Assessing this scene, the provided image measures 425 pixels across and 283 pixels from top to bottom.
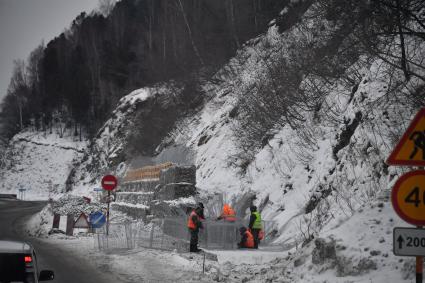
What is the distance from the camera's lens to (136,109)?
2079 inches

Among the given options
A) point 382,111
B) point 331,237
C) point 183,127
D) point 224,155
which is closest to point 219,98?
point 183,127

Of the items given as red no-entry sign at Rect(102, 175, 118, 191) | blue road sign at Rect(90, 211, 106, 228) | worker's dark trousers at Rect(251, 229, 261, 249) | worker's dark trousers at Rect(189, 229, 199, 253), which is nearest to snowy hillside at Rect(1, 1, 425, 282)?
worker's dark trousers at Rect(251, 229, 261, 249)

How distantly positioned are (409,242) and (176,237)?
547 inches

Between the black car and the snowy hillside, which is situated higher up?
the snowy hillside

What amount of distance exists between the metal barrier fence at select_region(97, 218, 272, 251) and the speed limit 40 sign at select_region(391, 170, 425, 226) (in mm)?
12212

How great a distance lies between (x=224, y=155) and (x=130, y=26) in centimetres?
5087

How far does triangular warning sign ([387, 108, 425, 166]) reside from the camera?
A: 6082 millimetres

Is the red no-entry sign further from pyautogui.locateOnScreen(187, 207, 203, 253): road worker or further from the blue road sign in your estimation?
pyautogui.locateOnScreen(187, 207, 203, 253): road worker

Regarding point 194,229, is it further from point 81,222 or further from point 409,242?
point 409,242

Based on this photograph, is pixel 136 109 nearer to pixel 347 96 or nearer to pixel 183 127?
pixel 183 127

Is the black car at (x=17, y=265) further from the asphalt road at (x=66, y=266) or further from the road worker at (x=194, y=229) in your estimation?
the road worker at (x=194, y=229)

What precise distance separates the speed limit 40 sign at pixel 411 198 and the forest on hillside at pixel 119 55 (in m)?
37.7

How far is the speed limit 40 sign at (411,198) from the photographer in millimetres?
5828

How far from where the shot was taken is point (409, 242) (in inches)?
235
